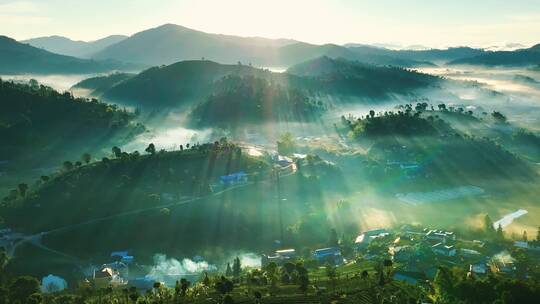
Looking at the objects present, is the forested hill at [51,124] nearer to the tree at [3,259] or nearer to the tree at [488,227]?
the tree at [3,259]

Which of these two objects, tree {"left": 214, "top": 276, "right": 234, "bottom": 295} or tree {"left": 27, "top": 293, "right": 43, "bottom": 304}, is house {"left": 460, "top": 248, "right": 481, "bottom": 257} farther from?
tree {"left": 27, "top": 293, "right": 43, "bottom": 304}

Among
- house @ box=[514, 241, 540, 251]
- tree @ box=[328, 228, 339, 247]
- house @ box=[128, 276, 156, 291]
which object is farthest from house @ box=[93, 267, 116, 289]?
house @ box=[514, 241, 540, 251]

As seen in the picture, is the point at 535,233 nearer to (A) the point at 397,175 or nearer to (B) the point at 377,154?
(A) the point at 397,175

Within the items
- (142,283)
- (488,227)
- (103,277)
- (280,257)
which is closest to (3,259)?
(103,277)

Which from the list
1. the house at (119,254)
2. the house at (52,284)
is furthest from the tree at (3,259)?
the house at (119,254)

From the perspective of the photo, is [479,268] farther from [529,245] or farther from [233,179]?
[233,179]

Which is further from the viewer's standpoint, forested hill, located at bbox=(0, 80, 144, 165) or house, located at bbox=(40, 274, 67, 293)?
forested hill, located at bbox=(0, 80, 144, 165)
